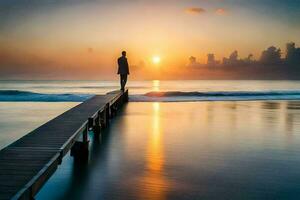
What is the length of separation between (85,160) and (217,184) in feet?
7.90

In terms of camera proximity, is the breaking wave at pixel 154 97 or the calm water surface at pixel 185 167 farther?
the breaking wave at pixel 154 97

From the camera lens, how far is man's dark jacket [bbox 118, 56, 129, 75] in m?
15.5

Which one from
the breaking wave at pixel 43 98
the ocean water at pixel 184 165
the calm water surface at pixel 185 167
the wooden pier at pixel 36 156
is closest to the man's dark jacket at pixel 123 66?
the ocean water at pixel 184 165

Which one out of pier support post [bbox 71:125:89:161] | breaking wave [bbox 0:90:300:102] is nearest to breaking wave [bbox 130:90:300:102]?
breaking wave [bbox 0:90:300:102]

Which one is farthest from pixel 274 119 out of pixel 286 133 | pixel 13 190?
pixel 13 190

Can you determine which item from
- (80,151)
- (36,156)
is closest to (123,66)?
(80,151)

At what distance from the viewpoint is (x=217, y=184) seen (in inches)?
189

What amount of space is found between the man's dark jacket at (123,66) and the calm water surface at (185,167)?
6275 mm

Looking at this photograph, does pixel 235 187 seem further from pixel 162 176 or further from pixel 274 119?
pixel 274 119

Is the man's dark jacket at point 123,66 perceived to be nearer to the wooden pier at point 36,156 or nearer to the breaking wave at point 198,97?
the breaking wave at point 198,97

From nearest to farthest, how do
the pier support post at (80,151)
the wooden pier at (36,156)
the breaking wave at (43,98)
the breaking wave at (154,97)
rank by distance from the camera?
the wooden pier at (36,156), the pier support post at (80,151), the breaking wave at (154,97), the breaking wave at (43,98)

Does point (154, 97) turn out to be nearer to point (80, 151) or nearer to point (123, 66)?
point (123, 66)

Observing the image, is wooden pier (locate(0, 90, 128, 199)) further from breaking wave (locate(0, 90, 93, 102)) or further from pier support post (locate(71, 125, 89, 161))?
breaking wave (locate(0, 90, 93, 102))

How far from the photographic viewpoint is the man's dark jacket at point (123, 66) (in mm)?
15493
